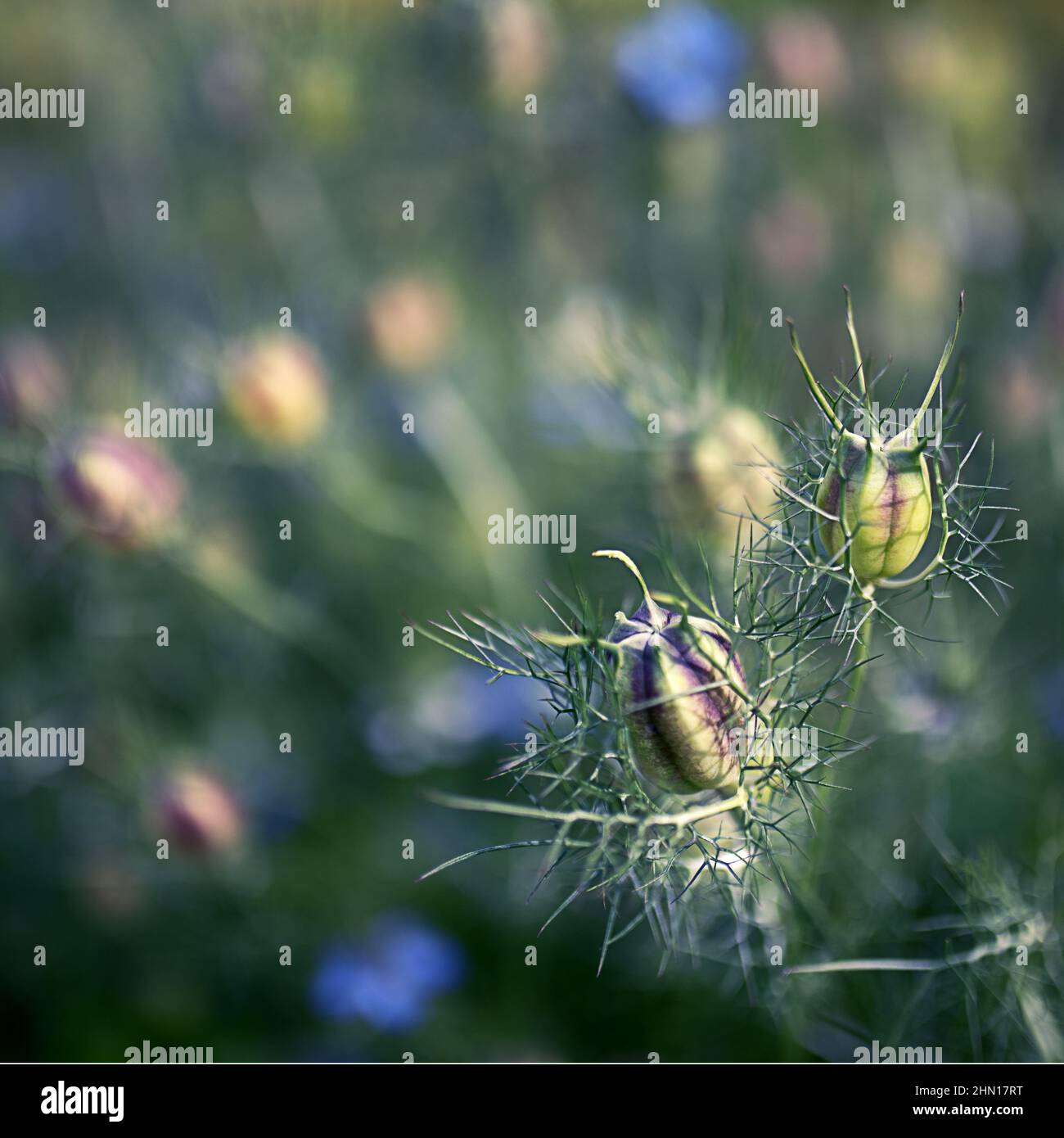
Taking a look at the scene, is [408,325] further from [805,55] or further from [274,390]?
[805,55]

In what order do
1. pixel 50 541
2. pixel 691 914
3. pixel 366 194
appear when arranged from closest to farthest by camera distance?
pixel 691 914 → pixel 50 541 → pixel 366 194

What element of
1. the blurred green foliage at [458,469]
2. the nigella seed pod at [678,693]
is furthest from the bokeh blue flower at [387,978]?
the nigella seed pod at [678,693]

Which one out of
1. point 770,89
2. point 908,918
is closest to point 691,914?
point 908,918

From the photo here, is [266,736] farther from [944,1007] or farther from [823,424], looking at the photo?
[823,424]

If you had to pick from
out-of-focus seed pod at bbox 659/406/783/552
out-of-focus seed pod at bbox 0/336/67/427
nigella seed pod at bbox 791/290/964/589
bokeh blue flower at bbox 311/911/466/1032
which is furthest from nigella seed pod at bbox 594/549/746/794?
out-of-focus seed pod at bbox 0/336/67/427

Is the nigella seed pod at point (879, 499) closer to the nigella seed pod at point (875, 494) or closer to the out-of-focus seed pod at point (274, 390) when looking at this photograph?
the nigella seed pod at point (875, 494)

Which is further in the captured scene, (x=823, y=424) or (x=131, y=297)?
(x=131, y=297)

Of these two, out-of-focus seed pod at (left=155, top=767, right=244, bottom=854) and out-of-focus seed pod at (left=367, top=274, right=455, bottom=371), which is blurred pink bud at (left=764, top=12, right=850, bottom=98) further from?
out-of-focus seed pod at (left=155, top=767, right=244, bottom=854)
